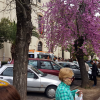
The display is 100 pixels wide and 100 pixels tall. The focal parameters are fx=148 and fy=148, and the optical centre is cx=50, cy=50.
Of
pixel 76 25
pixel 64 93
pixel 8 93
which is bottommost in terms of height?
pixel 64 93

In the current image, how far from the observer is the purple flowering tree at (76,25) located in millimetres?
8484

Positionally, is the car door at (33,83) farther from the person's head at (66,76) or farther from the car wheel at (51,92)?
the person's head at (66,76)

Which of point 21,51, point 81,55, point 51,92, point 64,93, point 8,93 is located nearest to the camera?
point 8,93

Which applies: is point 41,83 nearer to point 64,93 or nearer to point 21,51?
point 21,51

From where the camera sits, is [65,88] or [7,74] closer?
[65,88]

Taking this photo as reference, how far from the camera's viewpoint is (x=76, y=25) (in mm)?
9039

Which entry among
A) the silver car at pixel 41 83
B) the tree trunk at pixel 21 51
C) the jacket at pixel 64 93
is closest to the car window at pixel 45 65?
the silver car at pixel 41 83

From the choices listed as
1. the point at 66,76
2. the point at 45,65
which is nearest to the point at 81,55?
the point at 45,65

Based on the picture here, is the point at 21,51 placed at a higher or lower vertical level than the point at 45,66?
higher

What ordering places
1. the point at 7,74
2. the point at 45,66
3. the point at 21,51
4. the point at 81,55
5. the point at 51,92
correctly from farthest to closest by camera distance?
the point at 45,66
the point at 81,55
the point at 7,74
the point at 51,92
the point at 21,51

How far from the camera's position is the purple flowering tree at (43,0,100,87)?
8.48 meters

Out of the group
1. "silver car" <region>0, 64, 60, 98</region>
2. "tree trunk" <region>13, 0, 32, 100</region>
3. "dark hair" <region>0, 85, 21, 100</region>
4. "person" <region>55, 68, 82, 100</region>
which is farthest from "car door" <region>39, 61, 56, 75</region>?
"dark hair" <region>0, 85, 21, 100</region>

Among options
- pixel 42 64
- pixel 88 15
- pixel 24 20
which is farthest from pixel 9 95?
pixel 42 64

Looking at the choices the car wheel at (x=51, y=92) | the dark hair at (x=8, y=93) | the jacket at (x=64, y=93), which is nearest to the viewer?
the dark hair at (x=8, y=93)
